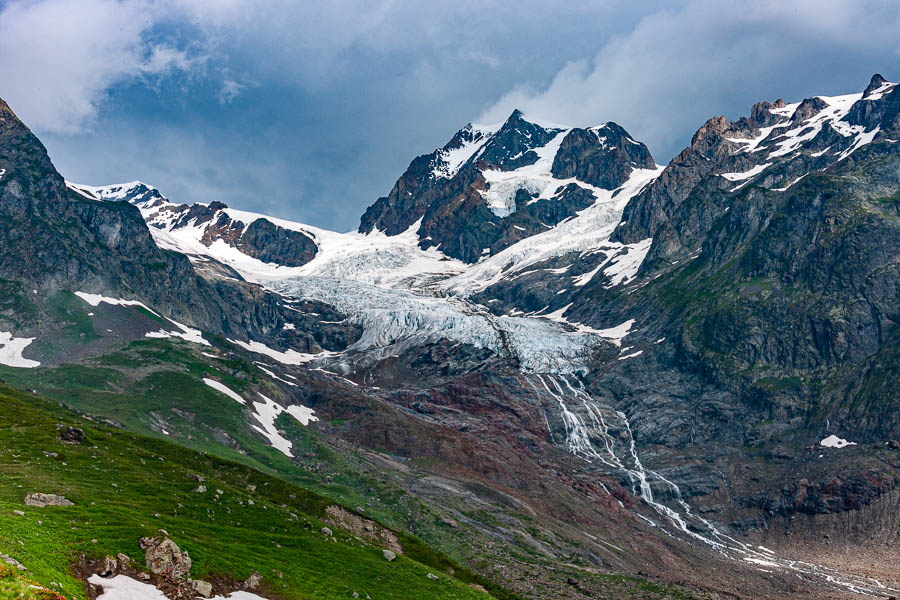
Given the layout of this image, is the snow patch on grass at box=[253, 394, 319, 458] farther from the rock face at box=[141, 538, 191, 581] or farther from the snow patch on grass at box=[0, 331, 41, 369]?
the rock face at box=[141, 538, 191, 581]

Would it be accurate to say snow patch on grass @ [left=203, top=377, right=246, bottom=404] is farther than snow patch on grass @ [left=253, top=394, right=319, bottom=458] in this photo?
Yes

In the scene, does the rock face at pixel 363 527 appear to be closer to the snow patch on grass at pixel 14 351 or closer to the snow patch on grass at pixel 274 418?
the snow patch on grass at pixel 274 418

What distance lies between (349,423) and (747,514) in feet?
340

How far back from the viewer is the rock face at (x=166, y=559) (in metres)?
48.3

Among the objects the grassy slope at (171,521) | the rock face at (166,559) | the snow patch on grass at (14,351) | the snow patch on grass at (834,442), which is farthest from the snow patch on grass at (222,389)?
the snow patch on grass at (834,442)

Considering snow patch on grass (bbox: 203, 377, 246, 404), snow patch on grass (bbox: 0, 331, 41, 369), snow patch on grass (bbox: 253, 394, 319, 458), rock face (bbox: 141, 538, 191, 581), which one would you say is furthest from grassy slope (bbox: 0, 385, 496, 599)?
snow patch on grass (bbox: 0, 331, 41, 369)

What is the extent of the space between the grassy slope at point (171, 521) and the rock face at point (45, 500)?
774mm

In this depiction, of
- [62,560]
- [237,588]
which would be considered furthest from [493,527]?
[62,560]

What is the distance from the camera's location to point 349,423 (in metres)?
191

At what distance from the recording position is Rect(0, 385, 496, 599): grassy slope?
156 feet

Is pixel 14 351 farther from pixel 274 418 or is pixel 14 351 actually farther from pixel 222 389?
pixel 274 418

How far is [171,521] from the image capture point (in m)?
60.0

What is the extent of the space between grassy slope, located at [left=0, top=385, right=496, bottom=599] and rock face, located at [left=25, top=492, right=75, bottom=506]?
774 millimetres

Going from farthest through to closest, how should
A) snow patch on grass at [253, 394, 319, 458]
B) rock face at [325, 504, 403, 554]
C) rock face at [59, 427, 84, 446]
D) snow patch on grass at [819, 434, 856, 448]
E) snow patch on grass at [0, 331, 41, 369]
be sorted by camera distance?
snow patch on grass at [819, 434, 856, 448], snow patch on grass at [0, 331, 41, 369], snow patch on grass at [253, 394, 319, 458], rock face at [325, 504, 403, 554], rock face at [59, 427, 84, 446]
